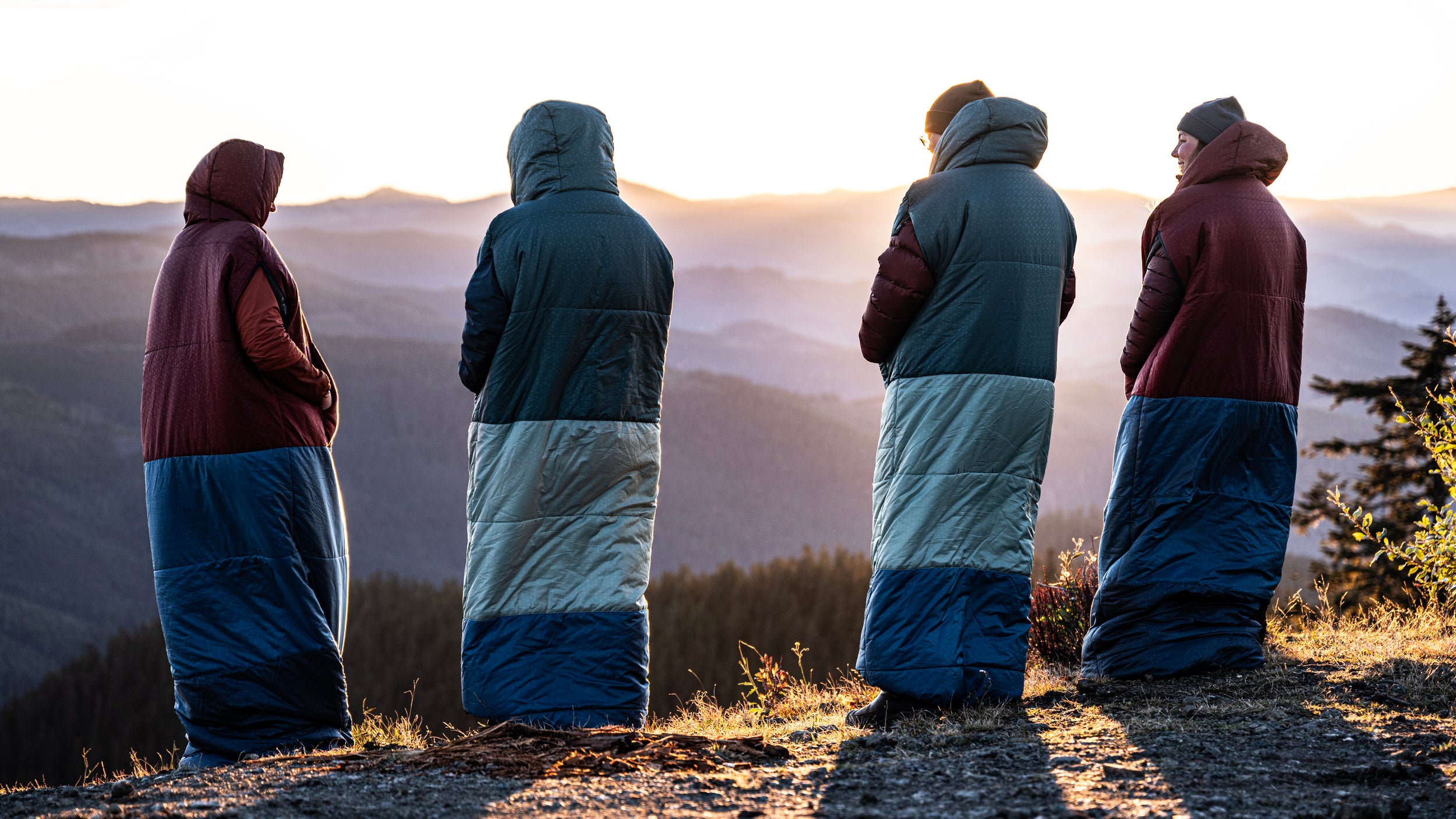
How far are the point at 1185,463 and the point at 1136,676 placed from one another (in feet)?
2.59

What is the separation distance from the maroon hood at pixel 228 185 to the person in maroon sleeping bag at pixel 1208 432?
3.16 m

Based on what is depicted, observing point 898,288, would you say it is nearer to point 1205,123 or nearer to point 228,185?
point 1205,123

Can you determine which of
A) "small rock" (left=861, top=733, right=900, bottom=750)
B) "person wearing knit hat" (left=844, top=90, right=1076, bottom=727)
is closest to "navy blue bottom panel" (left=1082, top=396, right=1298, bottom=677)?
"person wearing knit hat" (left=844, top=90, right=1076, bottom=727)

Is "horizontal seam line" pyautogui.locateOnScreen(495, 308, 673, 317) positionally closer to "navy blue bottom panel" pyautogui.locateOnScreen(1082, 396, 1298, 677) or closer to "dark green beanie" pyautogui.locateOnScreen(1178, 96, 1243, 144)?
"navy blue bottom panel" pyautogui.locateOnScreen(1082, 396, 1298, 677)

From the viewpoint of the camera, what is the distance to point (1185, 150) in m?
4.66

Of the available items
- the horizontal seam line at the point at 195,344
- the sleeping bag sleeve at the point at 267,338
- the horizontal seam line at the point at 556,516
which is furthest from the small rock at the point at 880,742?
the horizontal seam line at the point at 195,344

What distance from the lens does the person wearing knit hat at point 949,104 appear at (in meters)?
4.43

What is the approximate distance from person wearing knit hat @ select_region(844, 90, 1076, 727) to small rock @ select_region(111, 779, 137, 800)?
214 centimetres

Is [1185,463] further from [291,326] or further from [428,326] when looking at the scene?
[428,326]

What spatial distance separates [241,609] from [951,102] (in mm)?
3028

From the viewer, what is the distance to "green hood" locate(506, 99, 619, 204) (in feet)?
13.9

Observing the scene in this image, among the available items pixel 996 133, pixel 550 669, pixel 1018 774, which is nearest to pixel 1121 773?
pixel 1018 774

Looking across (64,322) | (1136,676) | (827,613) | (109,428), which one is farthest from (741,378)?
(1136,676)

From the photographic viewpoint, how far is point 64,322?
49906mm
